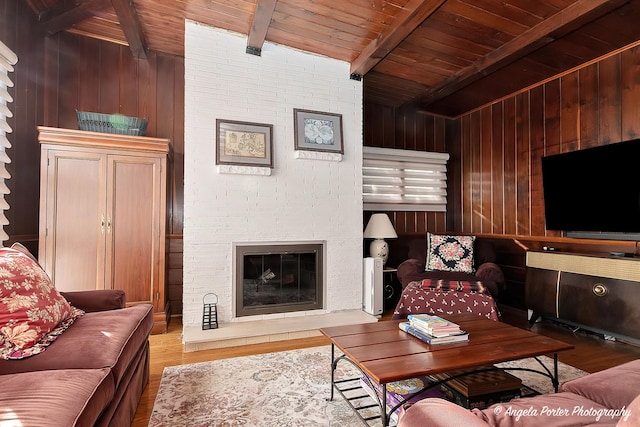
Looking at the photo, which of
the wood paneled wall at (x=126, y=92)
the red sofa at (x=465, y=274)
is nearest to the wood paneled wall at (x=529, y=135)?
the red sofa at (x=465, y=274)

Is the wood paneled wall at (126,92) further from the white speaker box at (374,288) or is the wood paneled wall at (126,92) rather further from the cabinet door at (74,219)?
the white speaker box at (374,288)

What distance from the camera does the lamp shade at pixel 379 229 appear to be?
3871mm

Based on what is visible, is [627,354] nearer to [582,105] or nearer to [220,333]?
[582,105]

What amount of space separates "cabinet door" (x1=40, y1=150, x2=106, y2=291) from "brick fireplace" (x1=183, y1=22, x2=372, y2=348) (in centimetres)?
73

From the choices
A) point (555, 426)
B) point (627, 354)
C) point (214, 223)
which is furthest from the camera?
point (214, 223)

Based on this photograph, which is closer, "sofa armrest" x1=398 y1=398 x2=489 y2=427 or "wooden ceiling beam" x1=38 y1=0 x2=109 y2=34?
"sofa armrest" x1=398 y1=398 x2=489 y2=427

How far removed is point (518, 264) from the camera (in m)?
3.76

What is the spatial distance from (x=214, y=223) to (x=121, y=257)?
0.86 meters

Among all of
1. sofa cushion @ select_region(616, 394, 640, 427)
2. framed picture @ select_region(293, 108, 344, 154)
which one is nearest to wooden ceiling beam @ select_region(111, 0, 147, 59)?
framed picture @ select_region(293, 108, 344, 154)

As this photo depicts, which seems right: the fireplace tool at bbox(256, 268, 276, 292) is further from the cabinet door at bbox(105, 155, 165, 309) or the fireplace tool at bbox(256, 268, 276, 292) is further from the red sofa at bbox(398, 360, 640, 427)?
the red sofa at bbox(398, 360, 640, 427)

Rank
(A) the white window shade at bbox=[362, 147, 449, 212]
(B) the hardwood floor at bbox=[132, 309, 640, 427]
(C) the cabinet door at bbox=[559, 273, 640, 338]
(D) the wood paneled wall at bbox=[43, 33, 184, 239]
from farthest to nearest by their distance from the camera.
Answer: (A) the white window shade at bbox=[362, 147, 449, 212]
(D) the wood paneled wall at bbox=[43, 33, 184, 239]
(C) the cabinet door at bbox=[559, 273, 640, 338]
(B) the hardwood floor at bbox=[132, 309, 640, 427]

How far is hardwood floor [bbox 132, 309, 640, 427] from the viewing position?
238 centimetres

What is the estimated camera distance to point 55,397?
108cm

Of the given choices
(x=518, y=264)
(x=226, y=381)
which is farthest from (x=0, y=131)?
(x=518, y=264)
